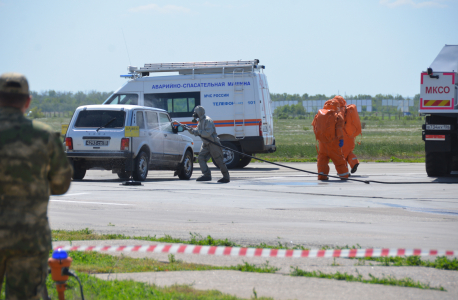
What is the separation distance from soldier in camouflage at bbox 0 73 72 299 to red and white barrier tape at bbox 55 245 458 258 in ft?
8.63

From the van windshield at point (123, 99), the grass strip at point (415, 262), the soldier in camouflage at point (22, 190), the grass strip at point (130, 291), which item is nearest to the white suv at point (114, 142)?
the van windshield at point (123, 99)

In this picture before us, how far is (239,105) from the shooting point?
63.5 feet

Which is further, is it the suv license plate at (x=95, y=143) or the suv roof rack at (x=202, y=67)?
the suv roof rack at (x=202, y=67)

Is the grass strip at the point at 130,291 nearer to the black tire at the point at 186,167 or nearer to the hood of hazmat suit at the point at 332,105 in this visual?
the hood of hazmat suit at the point at 332,105

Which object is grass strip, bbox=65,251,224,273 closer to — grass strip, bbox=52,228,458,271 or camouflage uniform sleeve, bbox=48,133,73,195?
grass strip, bbox=52,228,458,271

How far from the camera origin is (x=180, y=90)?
1991cm

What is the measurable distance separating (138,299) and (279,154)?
22060 mm

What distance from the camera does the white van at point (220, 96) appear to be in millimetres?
19219

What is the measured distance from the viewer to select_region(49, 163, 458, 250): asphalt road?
7195 mm

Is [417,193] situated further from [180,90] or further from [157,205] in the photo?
[180,90]

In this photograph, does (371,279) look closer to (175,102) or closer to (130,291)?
(130,291)

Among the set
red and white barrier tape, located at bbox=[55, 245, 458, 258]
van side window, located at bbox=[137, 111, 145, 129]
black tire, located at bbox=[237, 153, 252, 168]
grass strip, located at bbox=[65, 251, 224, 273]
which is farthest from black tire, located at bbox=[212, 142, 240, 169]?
grass strip, located at bbox=[65, 251, 224, 273]

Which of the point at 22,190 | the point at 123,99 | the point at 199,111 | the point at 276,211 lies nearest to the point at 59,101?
the point at 123,99

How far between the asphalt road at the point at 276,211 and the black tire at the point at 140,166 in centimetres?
33
